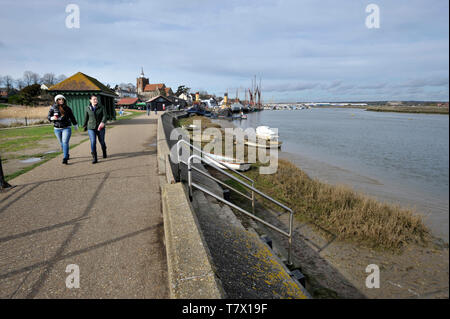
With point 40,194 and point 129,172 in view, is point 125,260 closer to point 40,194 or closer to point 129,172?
point 40,194

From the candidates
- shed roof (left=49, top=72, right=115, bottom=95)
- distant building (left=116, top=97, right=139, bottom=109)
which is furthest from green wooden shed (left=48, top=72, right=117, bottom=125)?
distant building (left=116, top=97, right=139, bottom=109)

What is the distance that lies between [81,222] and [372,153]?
26.8m

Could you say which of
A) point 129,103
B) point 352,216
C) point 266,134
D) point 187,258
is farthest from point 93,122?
point 129,103

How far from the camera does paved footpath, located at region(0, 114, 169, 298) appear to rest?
95.0 inches

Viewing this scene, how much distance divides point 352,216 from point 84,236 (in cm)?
825

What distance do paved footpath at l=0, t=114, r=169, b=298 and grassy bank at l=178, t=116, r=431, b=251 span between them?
5.02 m

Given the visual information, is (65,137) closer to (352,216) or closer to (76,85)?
(352,216)

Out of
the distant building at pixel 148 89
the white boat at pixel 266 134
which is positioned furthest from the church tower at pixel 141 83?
the white boat at pixel 266 134

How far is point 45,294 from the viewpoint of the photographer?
228 cm

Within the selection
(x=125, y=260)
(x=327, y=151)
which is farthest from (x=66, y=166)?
(x=327, y=151)

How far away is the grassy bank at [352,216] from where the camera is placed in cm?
753

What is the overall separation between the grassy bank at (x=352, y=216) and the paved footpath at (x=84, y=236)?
5022mm

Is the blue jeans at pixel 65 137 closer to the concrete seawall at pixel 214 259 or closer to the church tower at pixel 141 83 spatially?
the concrete seawall at pixel 214 259
